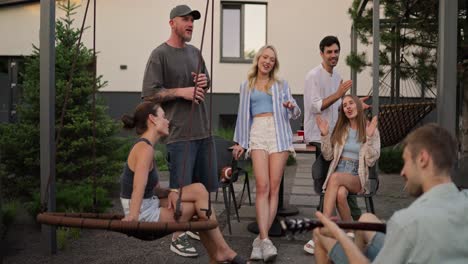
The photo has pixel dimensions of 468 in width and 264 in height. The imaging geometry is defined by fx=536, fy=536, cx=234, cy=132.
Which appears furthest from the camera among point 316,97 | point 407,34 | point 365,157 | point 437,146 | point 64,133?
point 407,34

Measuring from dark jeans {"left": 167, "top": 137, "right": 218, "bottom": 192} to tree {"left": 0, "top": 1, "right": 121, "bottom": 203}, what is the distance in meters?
2.27

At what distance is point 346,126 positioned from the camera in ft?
13.5

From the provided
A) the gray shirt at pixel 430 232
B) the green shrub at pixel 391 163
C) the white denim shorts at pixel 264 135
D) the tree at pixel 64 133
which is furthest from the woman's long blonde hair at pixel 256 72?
the green shrub at pixel 391 163

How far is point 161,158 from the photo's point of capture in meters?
9.44

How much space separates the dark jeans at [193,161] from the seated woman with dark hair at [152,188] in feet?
1.48

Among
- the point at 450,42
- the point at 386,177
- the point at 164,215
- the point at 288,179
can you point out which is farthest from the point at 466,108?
the point at 164,215

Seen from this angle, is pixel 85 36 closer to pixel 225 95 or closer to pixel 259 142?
pixel 225 95

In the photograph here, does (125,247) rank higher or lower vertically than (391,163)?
lower

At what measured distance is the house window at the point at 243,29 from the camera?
42.6 ft

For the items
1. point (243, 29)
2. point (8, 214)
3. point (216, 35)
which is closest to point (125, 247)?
point (8, 214)

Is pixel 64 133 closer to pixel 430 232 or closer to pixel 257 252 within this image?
pixel 257 252

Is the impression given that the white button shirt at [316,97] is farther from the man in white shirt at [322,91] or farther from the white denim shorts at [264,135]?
the white denim shorts at [264,135]

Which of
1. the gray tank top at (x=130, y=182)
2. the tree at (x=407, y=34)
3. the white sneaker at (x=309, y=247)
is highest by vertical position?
the tree at (x=407, y=34)

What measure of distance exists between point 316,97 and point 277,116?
18.0 inches
